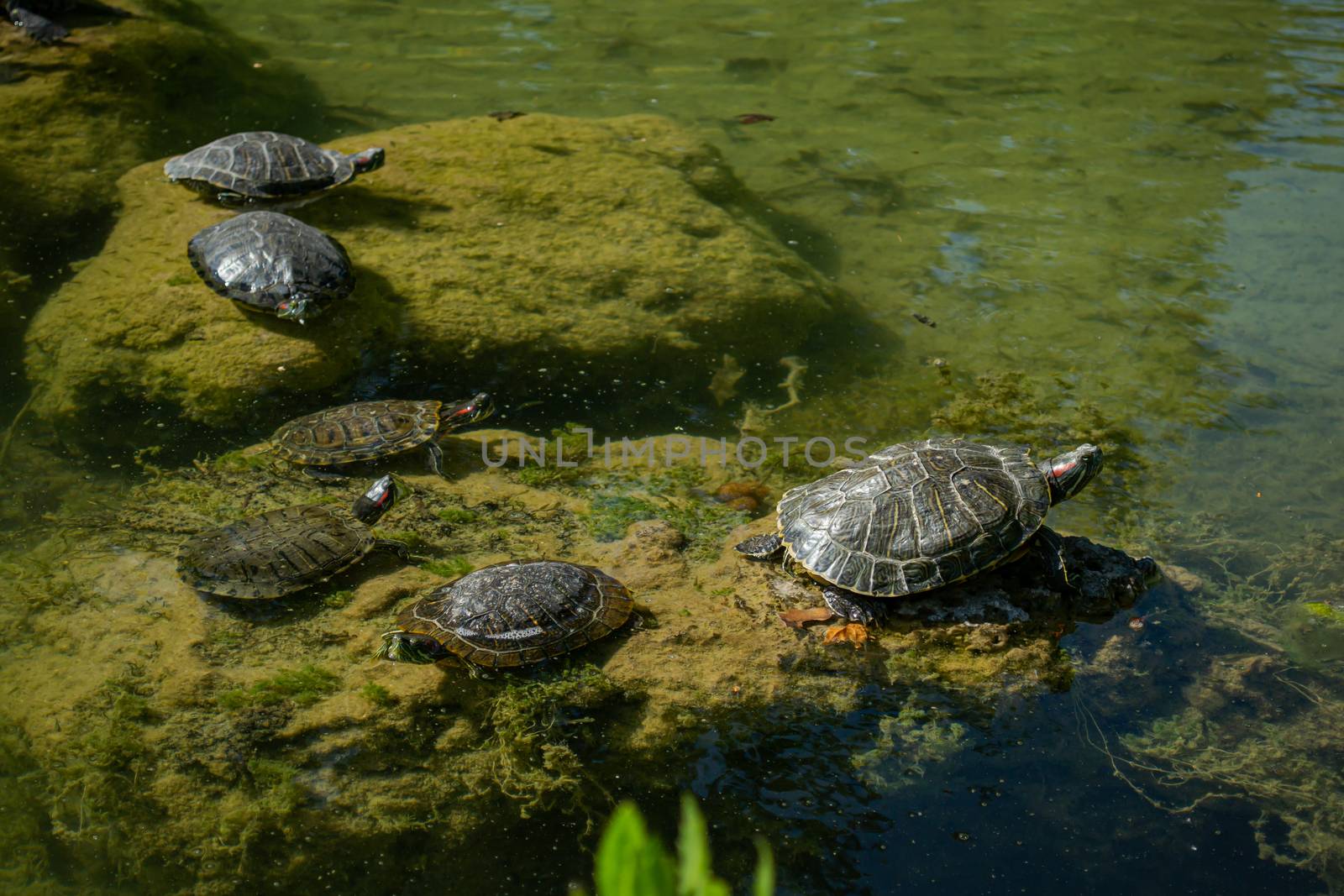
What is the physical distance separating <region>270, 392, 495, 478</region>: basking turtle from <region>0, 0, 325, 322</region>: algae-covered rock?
287 centimetres

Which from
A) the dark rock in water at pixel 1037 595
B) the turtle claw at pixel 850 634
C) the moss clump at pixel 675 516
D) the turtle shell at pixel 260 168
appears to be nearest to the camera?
the turtle claw at pixel 850 634

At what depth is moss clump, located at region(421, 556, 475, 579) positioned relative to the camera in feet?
15.3

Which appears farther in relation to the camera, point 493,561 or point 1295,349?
point 1295,349

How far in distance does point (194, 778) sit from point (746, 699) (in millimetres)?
2178

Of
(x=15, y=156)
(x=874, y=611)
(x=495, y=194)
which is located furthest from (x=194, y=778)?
(x=15, y=156)

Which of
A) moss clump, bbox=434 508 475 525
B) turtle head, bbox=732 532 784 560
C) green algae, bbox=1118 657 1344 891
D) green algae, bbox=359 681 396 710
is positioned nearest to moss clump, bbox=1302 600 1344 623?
green algae, bbox=1118 657 1344 891

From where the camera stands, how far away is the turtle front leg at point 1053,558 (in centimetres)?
443

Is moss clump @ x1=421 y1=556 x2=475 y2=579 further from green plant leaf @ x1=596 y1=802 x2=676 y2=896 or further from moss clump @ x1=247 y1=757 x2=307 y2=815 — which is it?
green plant leaf @ x1=596 y1=802 x2=676 y2=896

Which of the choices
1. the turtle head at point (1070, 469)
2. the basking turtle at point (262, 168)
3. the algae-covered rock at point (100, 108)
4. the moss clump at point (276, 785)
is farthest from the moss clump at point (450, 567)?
the algae-covered rock at point (100, 108)

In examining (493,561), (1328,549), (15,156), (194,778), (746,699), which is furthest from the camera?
(15,156)

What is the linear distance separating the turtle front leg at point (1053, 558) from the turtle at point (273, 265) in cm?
455

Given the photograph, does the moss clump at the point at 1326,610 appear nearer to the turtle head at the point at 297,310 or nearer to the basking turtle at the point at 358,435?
the basking turtle at the point at 358,435

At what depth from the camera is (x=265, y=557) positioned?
4391 millimetres

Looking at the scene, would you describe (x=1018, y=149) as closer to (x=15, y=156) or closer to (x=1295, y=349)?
(x=1295, y=349)
